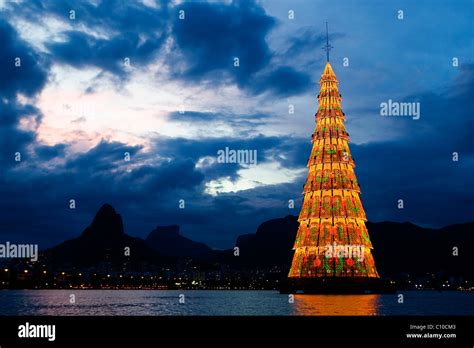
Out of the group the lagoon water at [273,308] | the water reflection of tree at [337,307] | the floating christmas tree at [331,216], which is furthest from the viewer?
the floating christmas tree at [331,216]

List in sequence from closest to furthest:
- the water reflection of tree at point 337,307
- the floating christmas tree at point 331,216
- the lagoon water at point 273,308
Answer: the water reflection of tree at point 337,307, the lagoon water at point 273,308, the floating christmas tree at point 331,216

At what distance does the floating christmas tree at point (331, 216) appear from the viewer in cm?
9062

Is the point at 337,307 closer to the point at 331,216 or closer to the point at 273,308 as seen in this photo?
the point at 273,308

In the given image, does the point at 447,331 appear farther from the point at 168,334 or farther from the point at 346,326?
the point at 168,334

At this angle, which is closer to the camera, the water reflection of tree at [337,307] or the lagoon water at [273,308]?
the water reflection of tree at [337,307]

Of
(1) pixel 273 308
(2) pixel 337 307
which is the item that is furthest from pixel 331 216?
(2) pixel 337 307

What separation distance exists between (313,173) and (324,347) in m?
72.3

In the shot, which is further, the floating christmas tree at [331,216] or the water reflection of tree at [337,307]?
the floating christmas tree at [331,216]

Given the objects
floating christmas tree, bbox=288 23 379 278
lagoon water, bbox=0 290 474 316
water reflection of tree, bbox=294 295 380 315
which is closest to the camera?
water reflection of tree, bbox=294 295 380 315

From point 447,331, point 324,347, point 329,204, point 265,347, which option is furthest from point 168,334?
point 329,204

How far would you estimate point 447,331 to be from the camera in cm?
2294

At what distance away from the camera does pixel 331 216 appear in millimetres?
90125

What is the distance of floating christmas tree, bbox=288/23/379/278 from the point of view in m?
90.6

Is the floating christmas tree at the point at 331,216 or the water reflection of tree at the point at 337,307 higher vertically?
the floating christmas tree at the point at 331,216
